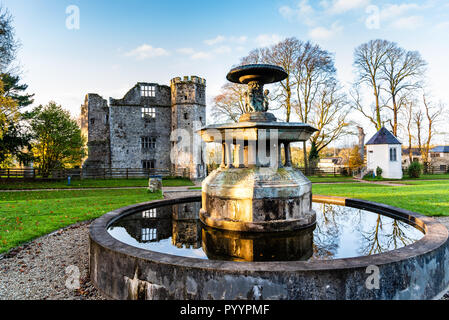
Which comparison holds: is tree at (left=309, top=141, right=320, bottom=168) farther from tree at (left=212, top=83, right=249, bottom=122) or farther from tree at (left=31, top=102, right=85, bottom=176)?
tree at (left=31, top=102, right=85, bottom=176)

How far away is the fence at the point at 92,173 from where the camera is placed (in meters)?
26.5

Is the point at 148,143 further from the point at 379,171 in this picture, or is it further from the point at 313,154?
the point at 379,171

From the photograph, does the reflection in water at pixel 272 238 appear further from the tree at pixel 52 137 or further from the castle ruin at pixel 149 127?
the tree at pixel 52 137

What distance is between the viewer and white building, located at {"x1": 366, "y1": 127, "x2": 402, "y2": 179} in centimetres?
2998

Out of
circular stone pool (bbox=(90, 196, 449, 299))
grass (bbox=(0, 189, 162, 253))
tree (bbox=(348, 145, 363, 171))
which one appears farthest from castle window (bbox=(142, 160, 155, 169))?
circular stone pool (bbox=(90, 196, 449, 299))

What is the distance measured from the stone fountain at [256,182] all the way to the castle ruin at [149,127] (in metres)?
24.8

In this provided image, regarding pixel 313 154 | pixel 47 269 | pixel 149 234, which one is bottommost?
pixel 47 269

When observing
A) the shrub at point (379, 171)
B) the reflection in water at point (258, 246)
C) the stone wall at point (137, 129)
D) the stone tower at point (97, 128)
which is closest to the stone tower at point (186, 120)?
the stone wall at point (137, 129)

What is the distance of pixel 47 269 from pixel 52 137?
84.9 feet

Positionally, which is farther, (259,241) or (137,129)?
(137,129)

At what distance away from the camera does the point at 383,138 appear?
30797 mm

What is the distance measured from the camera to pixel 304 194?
18.7 feet

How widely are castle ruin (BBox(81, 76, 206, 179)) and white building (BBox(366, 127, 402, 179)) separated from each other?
1996 cm

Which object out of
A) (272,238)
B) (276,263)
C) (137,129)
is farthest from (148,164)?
(276,263)
